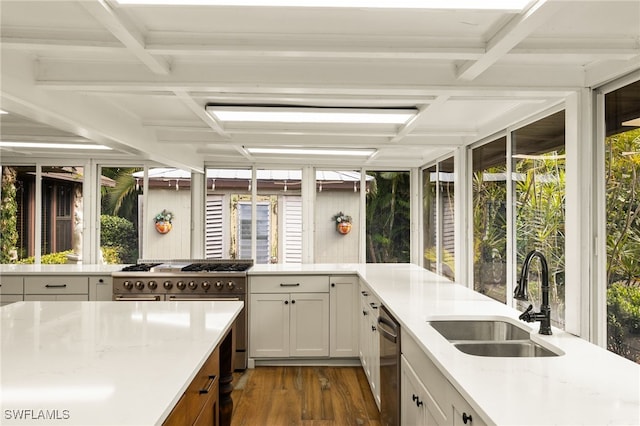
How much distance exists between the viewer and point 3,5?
5.16ft

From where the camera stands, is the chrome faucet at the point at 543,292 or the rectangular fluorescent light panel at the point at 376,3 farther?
the chrome faucet at the point at 543,292

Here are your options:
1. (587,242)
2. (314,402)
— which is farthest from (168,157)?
(587,242)

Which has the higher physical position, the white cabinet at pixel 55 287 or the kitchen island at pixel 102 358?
the kitchen island at pixel 102 358

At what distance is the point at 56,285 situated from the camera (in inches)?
168

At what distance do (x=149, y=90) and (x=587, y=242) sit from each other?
8.04 ft

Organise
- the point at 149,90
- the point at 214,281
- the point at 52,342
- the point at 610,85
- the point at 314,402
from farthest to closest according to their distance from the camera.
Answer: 1. the point at 214,281
2. the point at 314,402
3. the point at 149,90
4. the point at 610,85
5. the point at 52,342

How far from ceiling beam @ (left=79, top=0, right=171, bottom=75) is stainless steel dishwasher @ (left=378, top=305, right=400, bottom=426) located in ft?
6.11

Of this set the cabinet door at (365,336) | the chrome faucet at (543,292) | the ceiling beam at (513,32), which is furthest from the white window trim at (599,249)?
the cabinet door at (365,336)

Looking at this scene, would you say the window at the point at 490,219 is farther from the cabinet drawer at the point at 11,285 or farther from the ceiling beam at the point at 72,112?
the cabinet drawer at the point at 11,285

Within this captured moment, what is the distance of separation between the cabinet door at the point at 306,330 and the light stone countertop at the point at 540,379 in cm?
186

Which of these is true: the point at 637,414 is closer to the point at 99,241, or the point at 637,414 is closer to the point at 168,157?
the point at 168,157

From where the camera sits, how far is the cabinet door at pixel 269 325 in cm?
424

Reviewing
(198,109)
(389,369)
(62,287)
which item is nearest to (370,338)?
(389,369)

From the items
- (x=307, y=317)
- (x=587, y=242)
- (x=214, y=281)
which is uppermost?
(x=587, y=242)
